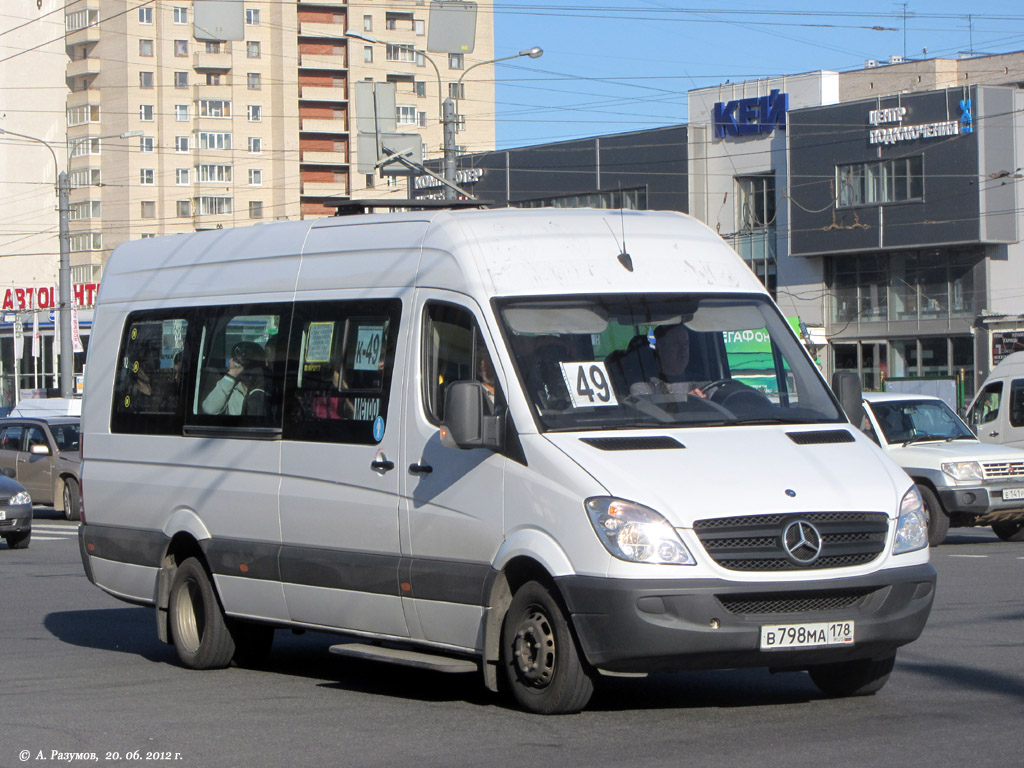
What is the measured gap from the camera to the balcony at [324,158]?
10338 centimetres

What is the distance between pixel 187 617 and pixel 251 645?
17.4 inches

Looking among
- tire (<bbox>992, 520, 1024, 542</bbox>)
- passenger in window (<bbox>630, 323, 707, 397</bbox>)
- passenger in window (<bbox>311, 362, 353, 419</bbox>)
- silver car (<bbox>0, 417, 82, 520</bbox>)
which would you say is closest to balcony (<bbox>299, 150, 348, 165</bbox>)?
silver car (<bbox>0, 417, 82, 520</bbox>)

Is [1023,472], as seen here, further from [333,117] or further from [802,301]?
[333,117]

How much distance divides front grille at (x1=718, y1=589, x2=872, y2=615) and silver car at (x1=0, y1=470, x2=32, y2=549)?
1629 centimetres

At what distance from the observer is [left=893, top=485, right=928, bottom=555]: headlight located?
7469mm

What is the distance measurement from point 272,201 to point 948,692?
96.9 m

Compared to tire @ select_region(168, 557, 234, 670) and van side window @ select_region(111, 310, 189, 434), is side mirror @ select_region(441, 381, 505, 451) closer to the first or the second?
tire @ select_region(168, 557, 234, 670)

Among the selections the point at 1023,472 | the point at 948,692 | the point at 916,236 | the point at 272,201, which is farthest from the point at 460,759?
the point at 272,201

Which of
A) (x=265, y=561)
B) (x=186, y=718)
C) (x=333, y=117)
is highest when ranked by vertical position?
(x=333, y=117)

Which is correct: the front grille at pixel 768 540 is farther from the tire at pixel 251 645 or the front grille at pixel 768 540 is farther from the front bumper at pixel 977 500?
the front bumper at pixel 977 500

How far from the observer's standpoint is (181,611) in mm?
10156

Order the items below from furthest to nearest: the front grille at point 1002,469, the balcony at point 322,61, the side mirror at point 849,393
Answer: the balcony at point 322,61 < the front grille at point 1002,469 < the side mirror at point 849,393

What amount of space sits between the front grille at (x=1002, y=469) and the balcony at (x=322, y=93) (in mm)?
88941

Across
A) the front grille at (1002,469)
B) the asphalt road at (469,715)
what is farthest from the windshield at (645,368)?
the front grille at (1002,469)
